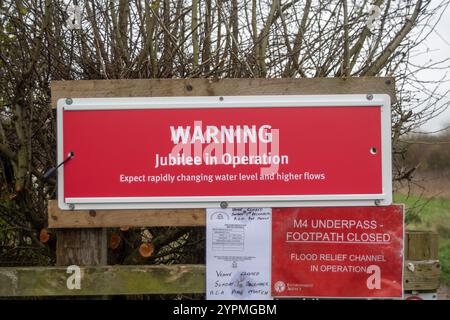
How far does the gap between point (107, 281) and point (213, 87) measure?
1.24 meters

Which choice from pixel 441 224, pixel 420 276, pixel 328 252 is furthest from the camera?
pixel 441 224

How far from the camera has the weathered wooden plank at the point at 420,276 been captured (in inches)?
131

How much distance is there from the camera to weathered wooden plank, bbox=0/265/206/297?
10.5 feet

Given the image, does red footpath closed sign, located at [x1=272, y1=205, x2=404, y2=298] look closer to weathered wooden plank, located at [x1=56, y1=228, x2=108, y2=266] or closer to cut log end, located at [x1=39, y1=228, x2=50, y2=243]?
weathered wooden plank, located at [x1=56, y1=228, x2=108, y2=266]

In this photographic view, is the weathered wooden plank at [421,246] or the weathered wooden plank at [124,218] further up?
the weathered wooden plank at [124,218]

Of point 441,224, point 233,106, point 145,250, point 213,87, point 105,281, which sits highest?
point 213,87

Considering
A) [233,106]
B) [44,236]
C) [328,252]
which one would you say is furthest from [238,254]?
[44,236]

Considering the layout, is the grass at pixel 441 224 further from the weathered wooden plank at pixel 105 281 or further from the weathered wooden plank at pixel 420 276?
the weathered wooden plank at pixel 105 281

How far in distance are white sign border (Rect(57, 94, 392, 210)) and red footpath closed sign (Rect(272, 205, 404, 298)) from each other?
69 mm

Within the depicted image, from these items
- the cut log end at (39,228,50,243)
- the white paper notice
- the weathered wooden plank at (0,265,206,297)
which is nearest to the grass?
the white paper notice

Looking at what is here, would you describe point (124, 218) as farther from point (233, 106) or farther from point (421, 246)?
point (421, 246)

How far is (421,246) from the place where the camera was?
339 cm

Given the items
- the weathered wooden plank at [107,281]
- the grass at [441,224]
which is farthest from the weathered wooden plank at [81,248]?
the grass at [441,224]

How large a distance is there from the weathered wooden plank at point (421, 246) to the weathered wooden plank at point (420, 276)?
61mm
